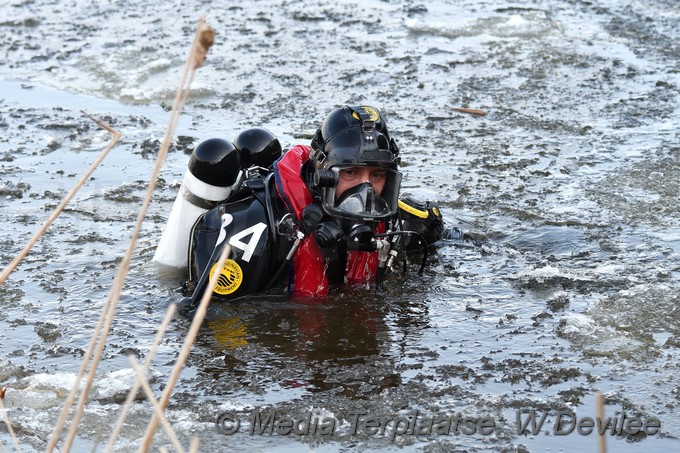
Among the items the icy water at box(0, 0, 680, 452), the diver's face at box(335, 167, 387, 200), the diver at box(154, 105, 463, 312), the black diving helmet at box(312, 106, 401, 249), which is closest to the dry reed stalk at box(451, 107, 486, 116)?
the icy water at box(0, 0, 680, 452)

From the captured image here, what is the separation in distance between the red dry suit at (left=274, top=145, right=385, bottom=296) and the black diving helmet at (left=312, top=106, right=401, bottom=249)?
0.37 feet

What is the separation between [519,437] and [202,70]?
7.18 metres

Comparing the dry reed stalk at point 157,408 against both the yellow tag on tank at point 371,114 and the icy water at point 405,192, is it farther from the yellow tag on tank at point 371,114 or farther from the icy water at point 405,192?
the yellow tag on tank at point 371,114

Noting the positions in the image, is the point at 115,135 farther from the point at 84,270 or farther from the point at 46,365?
the point at 84,270

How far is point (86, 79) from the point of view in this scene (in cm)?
1012

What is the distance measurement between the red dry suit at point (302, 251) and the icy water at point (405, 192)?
0.14m

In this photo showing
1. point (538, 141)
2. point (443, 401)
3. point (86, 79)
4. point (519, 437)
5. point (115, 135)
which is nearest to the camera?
point (115, 135)

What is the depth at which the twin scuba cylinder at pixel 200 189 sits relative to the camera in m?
5.31

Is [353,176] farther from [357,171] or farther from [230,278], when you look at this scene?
[230,278]

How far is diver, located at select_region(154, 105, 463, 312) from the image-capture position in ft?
16.8

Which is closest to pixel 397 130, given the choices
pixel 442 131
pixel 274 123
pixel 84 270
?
pixel 442 131

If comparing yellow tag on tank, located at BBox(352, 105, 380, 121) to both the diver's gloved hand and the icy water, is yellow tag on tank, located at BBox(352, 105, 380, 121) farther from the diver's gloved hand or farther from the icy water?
the diver's gloved hand

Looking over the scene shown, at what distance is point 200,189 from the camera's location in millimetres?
5402

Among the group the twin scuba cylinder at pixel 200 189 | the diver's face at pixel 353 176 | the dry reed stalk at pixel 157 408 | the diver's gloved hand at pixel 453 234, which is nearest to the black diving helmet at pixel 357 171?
the diver's face at pixel 353 176
